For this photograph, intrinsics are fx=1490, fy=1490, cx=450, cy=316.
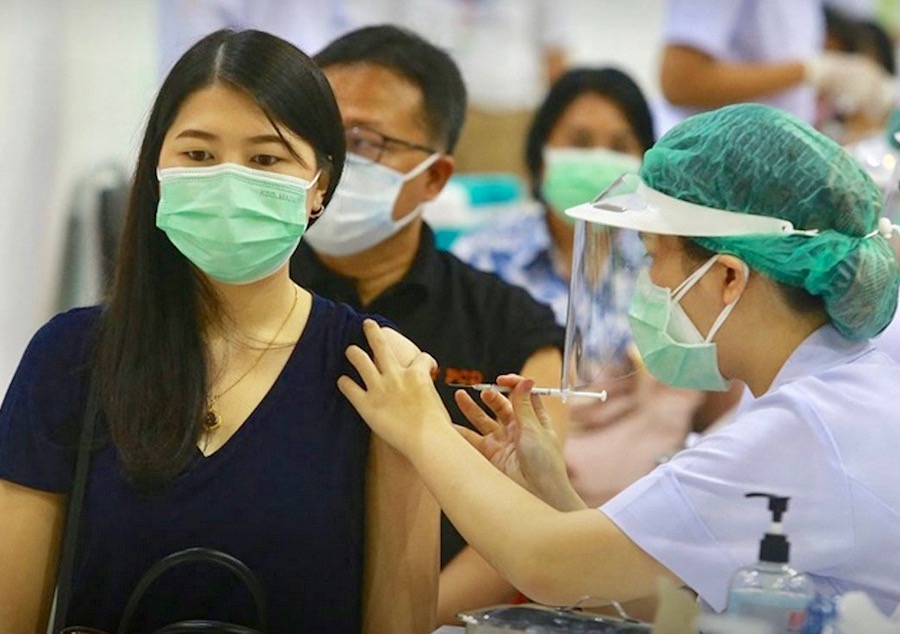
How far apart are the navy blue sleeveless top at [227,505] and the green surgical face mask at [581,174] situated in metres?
2.22

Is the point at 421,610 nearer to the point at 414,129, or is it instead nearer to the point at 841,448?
the point at 841,448

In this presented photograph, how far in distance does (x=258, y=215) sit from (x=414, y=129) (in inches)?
35.3

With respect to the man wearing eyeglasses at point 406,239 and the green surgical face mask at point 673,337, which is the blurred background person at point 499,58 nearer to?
the man wearing eyeglasses at point 406,239

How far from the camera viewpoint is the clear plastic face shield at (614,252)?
1973 mm

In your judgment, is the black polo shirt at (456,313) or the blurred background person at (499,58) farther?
the blurred background person at (499,58)

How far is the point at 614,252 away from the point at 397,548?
1.71 ft

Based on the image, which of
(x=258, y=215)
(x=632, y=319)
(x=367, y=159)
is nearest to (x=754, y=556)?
(x=632, y=319)

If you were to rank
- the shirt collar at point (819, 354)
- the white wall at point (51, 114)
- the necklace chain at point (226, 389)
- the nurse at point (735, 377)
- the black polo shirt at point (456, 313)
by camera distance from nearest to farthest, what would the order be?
the nurse at point (735, 377) → the shirt collar at point (819, 354) → the necklace chain at point (226, 389) → the black polo shirt at point (456, 313) → the white wall at point (51, 114)

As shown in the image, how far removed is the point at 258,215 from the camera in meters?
2.09

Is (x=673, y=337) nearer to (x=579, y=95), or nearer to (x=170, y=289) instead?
(x=170, y=289)

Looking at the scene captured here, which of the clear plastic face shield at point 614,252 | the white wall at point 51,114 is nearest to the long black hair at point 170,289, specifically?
the clear plastic face shield at point 614,252

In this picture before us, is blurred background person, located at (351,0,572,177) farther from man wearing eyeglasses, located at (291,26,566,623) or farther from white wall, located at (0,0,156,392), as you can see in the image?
man wearing eyeglasses, located at (291,26,566,623)

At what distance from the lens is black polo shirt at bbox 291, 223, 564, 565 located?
2777mm

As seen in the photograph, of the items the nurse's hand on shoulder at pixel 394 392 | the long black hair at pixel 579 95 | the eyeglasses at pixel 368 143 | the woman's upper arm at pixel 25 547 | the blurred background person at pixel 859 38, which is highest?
the blurred background person at pixel 859 38
